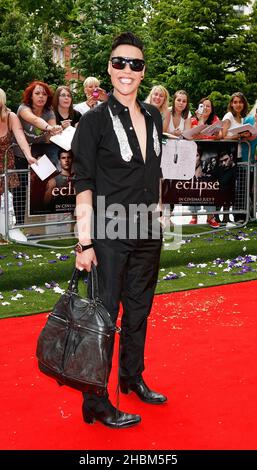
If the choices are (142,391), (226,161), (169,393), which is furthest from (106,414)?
(226,161)

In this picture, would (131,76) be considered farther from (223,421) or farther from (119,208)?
(223,421)

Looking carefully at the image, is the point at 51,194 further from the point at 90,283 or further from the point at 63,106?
the point at 90,283

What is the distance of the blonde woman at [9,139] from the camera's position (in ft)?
26.4

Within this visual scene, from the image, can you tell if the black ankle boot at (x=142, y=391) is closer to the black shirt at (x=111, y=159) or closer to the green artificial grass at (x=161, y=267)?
the black shirt at (x=111, y=159)

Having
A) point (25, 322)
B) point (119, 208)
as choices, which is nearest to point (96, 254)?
point (119, 208)

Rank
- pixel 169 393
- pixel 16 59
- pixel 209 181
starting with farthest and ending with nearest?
pixel 16 59 → pixel 209 181 → pixel 169 393

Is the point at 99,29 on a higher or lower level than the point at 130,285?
higher

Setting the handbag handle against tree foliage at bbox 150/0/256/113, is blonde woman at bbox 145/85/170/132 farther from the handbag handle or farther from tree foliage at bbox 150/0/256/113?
tree foliage at bbox 150/0/256/113

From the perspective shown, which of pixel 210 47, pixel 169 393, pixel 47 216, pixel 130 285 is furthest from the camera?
pixel 210 47

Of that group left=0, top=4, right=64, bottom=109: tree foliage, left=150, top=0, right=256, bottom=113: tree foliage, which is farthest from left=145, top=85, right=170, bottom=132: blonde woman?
left=0, top=4, right=64, bottom=109: tree foliage

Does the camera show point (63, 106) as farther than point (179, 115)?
No

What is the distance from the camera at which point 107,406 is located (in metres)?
3.70

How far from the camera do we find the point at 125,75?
3.63 meters

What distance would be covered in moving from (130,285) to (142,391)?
68 cm
